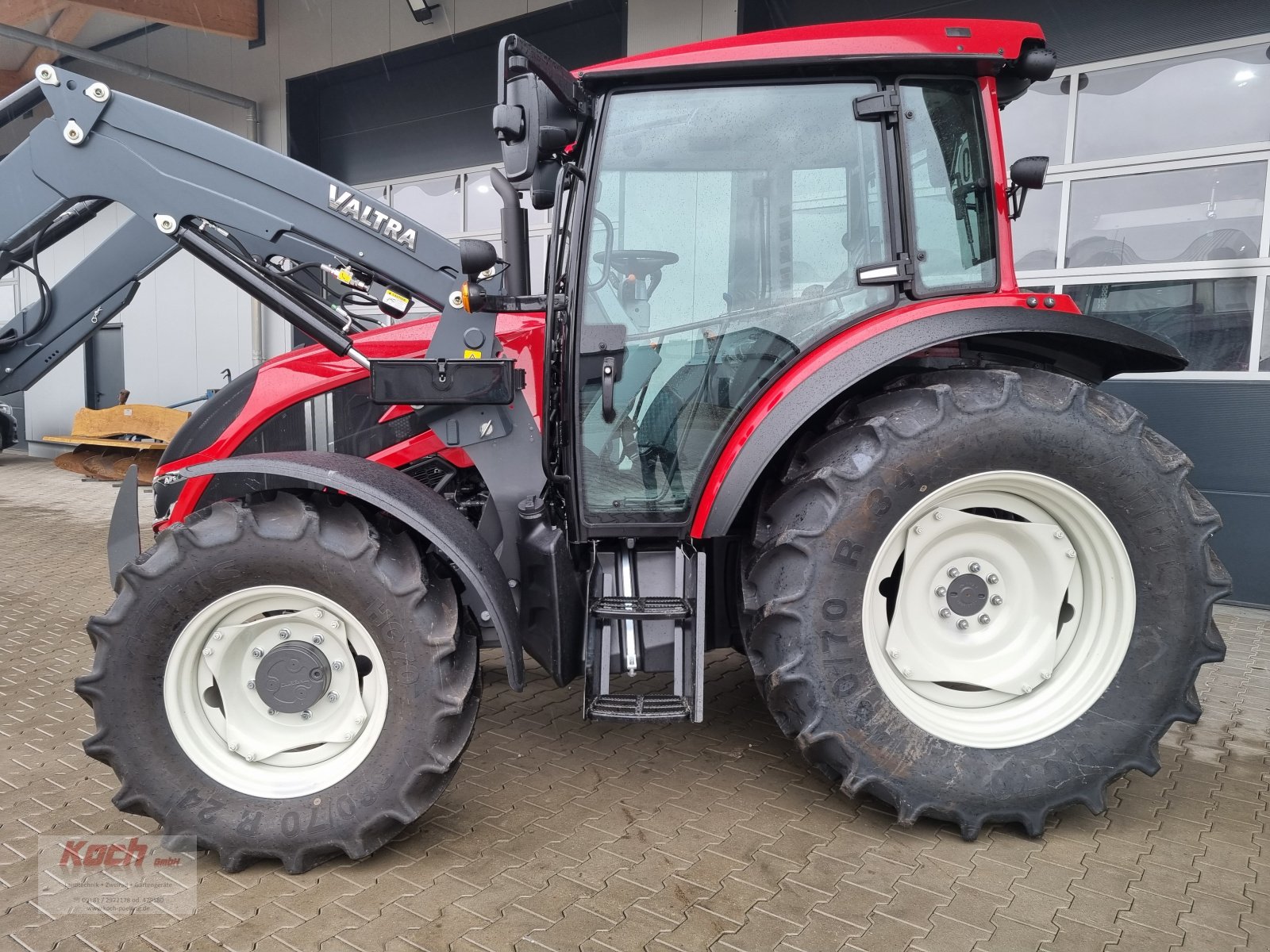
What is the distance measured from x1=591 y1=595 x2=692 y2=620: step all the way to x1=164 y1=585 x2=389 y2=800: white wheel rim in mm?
611

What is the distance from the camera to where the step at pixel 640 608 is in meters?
2.46

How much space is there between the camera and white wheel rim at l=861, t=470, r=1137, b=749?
2465mm

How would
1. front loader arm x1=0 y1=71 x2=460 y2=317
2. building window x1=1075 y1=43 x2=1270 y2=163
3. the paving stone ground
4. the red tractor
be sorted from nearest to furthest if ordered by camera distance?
the paving stone ground < the red tractor < front loader arm x1=0 y1=71 x2=460 y2=317 < building window x1=1075 y1=43 x2=1270 y2=163

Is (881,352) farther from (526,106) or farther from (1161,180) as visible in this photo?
(1161,180)

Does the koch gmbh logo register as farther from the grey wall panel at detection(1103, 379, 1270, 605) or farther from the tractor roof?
the grey wall panel at detection(1103, 379, 1270, 605)

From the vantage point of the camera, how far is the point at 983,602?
255 centimetres

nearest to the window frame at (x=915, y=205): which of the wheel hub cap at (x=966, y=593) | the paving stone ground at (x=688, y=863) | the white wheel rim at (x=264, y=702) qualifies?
the wheel hub cap at (x=966, y=593)

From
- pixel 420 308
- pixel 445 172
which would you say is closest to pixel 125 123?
pixel 420 308

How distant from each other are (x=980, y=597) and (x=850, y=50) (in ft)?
5.12

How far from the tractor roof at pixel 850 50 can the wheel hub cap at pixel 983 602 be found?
1.25 metres

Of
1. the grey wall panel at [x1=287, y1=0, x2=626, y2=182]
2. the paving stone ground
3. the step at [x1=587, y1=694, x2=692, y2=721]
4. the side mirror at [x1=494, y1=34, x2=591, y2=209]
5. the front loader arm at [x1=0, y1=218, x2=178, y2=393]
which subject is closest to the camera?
the paving stone ground

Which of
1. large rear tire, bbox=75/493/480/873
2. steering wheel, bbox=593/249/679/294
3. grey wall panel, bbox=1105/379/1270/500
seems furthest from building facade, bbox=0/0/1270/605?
large rear tire, bbox=75/493/480/873

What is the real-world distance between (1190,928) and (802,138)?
219 centimetres

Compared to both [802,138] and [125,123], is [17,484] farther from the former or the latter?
[802,138]
